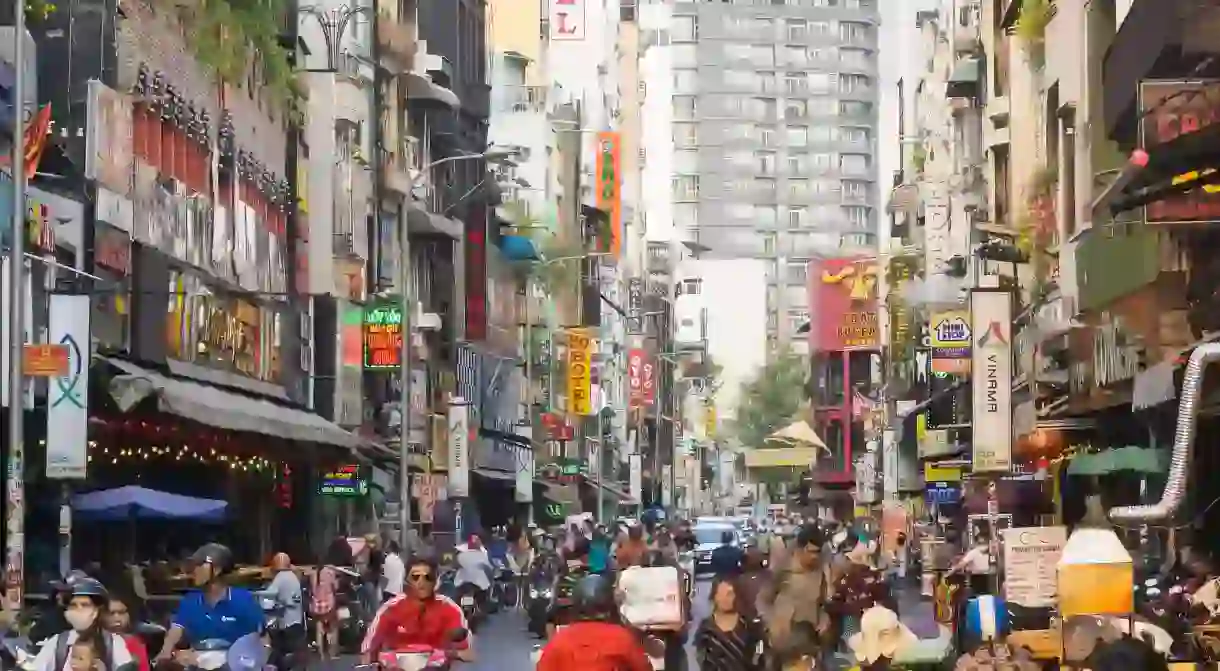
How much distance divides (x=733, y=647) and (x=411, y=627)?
247 cm

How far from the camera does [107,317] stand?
122ft

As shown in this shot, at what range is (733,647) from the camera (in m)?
19.1

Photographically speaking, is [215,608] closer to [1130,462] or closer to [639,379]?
[1130,462]

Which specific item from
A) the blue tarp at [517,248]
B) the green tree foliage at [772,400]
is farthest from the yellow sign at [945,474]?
the green tree foliage at [772,400]

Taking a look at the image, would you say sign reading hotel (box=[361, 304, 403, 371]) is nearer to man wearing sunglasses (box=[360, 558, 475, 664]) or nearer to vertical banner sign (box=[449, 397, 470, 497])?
vertical banner sign (box=[449, 397, 470, 497])

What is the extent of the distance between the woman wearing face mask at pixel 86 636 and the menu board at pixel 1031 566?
27.9ft

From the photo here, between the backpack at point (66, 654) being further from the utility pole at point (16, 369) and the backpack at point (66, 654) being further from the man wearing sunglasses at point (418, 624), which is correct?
the utility pole at point (16, 369)

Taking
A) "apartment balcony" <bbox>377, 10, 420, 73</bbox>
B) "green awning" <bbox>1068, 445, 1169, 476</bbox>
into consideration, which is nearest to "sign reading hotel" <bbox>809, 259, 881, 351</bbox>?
"apartment balcony" <bbox>377, 10, 420, 73</bbox>

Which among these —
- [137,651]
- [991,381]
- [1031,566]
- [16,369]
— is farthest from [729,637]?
[991,381]

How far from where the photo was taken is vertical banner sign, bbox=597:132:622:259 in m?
119

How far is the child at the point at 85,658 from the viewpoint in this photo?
50.2ft

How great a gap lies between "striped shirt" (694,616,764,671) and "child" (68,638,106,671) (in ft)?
17.9

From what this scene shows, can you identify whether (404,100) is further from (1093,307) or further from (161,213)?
(1093,307)

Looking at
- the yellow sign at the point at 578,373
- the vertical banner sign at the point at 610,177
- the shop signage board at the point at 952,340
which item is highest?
the vertical banner sign at the point at 610,177
